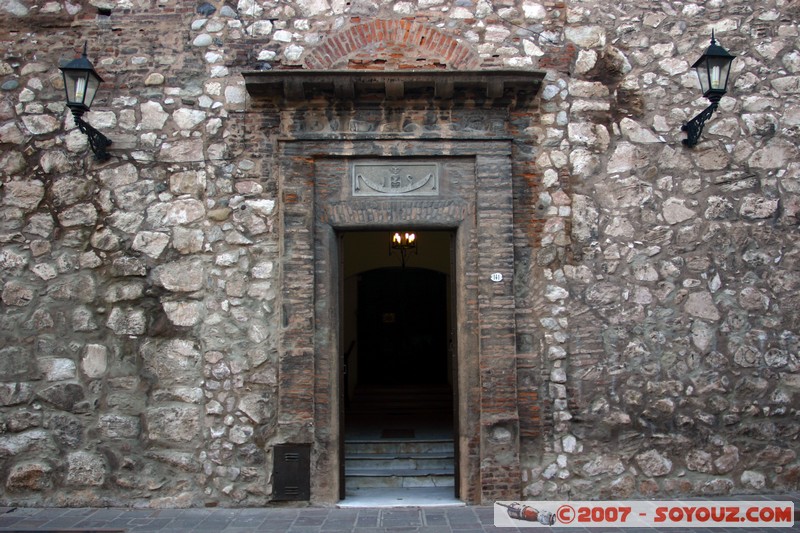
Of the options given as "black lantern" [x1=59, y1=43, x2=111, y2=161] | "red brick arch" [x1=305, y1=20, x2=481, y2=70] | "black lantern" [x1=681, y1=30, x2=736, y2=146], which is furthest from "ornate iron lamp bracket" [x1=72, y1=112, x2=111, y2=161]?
"black lantern" [x1=681, y1=30, x2=736, y2=146]

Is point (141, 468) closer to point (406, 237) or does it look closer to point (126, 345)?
point (126, 345)

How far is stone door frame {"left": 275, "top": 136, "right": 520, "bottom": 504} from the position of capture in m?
5.07

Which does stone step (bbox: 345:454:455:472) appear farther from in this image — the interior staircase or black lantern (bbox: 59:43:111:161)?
black lantern (bbox: 59:43:111:161)

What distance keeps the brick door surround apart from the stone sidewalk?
28 cm

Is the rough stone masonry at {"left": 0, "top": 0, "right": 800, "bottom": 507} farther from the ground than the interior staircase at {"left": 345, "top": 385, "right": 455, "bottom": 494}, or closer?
farther from the ground

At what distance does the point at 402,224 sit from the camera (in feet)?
17.2

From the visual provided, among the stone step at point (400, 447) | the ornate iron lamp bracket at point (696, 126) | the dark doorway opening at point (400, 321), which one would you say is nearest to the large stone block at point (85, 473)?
the stone step at point (400, 447)

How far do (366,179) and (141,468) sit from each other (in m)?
3.04

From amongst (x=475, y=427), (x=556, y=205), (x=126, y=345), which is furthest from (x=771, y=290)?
(x=126, y=345)

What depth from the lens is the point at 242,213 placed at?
5.23 m

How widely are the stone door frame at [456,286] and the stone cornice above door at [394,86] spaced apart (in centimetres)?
36

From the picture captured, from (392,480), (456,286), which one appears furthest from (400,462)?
(456,286)

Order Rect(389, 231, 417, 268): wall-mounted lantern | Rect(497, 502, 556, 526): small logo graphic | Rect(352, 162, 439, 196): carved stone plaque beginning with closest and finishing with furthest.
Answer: Rect(497, 502, 556, 526): small logo graphic, Rect(352, 162, 439, 196): carved stone plaque, Rect(389, 231, 417, 268): wall-mounted lantern

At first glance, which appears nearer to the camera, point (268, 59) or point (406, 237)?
point (268, 59)
